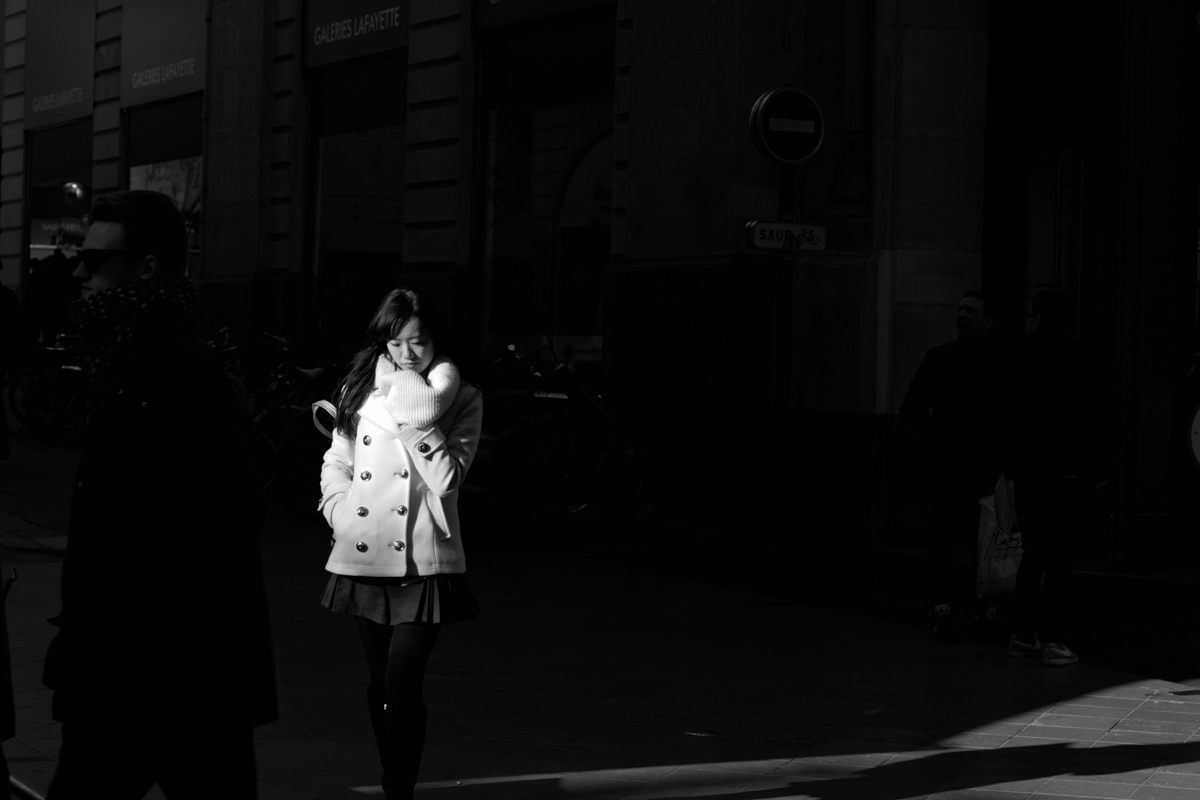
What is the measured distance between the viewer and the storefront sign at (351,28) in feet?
56.3

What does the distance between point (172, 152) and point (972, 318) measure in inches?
625

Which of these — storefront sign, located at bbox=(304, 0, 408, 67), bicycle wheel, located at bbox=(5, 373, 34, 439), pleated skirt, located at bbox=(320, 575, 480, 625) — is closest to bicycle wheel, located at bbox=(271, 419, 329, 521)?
bicycle wheel, located at bbox=(5, 373, 34, 439)

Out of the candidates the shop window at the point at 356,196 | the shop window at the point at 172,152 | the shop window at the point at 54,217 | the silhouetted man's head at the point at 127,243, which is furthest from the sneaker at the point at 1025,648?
the shop window at the point at 54,217

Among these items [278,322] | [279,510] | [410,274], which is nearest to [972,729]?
[279,510]

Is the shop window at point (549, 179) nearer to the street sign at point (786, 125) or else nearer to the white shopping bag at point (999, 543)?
the street sign at point (786, 125)

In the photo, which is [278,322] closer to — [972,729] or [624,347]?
[624,347]

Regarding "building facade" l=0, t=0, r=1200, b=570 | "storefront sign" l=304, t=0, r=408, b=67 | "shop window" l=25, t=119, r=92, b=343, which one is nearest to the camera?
"building facade" l=0, t=0, r=1200, b=570

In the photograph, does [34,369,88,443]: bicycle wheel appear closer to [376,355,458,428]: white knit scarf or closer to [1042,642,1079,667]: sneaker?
[1042,642,1079,667]: sneaker

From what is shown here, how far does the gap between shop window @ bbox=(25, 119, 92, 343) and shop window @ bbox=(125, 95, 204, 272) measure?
4.80ft

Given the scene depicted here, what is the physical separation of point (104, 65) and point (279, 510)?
506 inches

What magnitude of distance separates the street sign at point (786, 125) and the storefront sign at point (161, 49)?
464 inches

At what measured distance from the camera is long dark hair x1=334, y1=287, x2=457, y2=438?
496 cm

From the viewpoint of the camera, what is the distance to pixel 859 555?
37.0 feet

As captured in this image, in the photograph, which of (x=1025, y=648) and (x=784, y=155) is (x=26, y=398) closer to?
(x=784, y=155)
